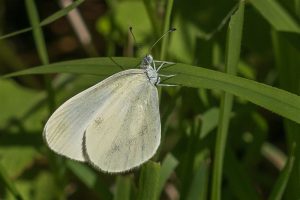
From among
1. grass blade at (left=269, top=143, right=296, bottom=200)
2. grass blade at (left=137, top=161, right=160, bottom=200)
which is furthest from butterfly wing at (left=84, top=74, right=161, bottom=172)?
grass blade at (left=269, top=143, right=296, bottom=200)

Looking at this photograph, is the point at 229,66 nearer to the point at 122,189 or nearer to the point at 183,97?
the point at 122,189

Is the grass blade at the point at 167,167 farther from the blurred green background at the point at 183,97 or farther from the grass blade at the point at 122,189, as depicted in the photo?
the grass blade at the point at 122,189

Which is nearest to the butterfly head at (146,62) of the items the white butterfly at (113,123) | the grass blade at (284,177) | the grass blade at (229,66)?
the white butterfly at (113,123)

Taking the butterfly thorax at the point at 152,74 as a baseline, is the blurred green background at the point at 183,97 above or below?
below

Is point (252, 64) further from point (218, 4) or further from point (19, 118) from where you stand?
point (19, 118)

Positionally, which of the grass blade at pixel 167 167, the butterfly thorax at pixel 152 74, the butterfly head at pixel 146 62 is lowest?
the grass blade at pixel 167 167

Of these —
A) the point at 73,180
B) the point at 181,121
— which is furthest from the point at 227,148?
the point at 73,180

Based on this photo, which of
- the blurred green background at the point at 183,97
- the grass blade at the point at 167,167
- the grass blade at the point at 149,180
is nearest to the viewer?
the grass blade at the point at 149,180

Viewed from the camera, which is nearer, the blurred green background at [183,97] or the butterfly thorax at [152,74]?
the blurred green background at [183,97]
